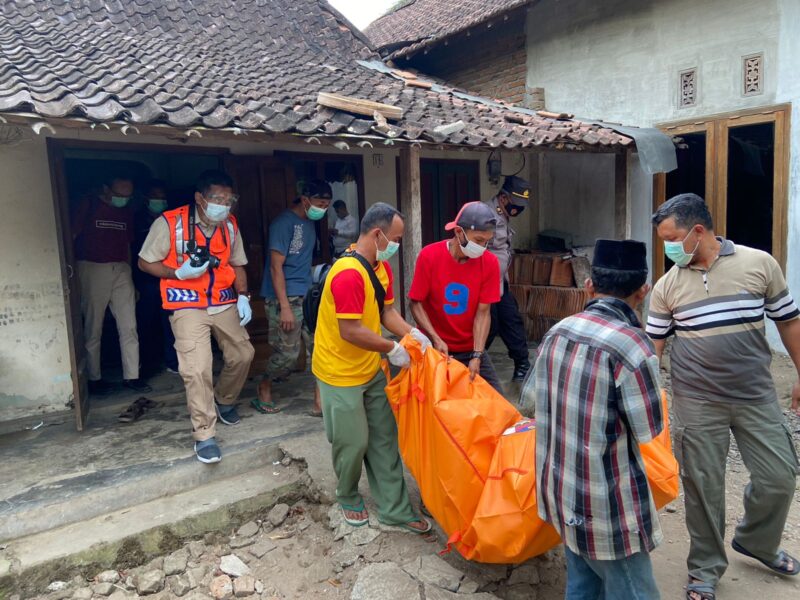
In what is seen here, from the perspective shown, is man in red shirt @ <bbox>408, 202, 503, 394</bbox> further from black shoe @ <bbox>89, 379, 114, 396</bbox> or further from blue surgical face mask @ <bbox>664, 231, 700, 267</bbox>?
black shoe @ <bbox>89, 379, 114, 396</bbox>

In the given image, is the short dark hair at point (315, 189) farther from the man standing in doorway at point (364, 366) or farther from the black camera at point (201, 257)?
the man standing in doorway at point (364, 366)

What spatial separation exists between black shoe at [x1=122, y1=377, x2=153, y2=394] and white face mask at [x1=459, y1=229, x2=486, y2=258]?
3.53 metres

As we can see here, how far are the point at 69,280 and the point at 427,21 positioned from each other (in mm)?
8653

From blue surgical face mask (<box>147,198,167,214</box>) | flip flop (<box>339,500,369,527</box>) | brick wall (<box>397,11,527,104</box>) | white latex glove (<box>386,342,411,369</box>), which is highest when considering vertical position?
brick wall (<box>397,11,527,104</box>)

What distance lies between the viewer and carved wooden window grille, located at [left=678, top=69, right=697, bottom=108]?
732 centimetres

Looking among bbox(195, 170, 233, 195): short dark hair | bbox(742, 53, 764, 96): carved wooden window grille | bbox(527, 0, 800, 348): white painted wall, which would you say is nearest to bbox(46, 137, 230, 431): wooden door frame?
bbox(195, 170, 233, 195): short dark hair

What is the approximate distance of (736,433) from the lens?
2.96 metres

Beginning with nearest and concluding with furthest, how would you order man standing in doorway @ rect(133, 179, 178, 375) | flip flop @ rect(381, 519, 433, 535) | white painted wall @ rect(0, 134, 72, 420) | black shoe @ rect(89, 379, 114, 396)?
flip flop @ rect(381, 519, 433, 535) → white painted wall @ rect(0, 134, 72, 420) → black shoe @ rect(89, 379, 114, 396) → man standing in doorway @ rect(133, 179, 178, 375)

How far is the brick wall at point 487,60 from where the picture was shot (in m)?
9.56

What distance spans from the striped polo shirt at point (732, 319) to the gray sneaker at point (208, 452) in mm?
3006

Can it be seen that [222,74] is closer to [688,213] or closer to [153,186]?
[153,186]

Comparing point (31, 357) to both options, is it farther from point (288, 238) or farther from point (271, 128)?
point (271, 128)

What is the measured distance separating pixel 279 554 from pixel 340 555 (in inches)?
16.6

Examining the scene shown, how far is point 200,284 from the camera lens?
13.8 feet
